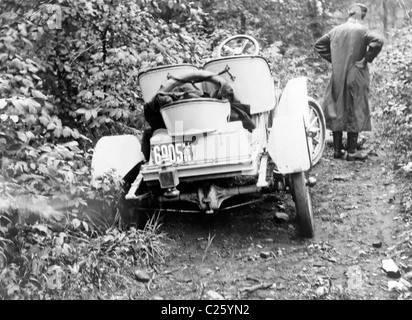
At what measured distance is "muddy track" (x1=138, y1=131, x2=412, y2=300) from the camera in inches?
172

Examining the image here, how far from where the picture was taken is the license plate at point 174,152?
4.90 m

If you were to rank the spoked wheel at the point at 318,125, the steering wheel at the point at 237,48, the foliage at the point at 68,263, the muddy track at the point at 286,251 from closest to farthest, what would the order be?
the foliage at the point at 68,263, the muddy track at the point at 286,251, the steering wheel at the point at 237,48, the spoked wheel at the point at 318,125

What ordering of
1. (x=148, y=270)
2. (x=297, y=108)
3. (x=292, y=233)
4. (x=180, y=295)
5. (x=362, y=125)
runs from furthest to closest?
(x=362, y=125) → (x=297, y=108) → (x=292, y=233) → (x=148, y=270) → (x=180, y=295)

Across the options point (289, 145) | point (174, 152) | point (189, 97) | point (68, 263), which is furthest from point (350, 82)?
point (68, 263)

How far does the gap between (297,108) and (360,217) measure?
1308 mm

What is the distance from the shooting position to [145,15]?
22.2 feet

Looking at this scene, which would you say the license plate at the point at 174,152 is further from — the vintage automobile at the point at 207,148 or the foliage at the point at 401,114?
the foliage at the point at 401,114

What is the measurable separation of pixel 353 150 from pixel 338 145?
8.9 inches

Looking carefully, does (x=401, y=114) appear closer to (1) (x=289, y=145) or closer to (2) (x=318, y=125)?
(2) (x=318, y=125)

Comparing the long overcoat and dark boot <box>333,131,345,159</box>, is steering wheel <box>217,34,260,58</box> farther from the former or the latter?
dark boot <box>333,131,345,159</box>

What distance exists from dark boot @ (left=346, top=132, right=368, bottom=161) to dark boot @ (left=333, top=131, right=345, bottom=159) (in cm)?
13

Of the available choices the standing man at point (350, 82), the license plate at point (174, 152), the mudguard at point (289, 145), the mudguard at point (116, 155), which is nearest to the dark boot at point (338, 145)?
the standing man at point (350, 82)

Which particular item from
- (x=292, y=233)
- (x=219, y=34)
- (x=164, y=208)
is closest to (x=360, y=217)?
(x=292, y=233)

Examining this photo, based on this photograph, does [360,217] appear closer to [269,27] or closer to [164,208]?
[164,208]
